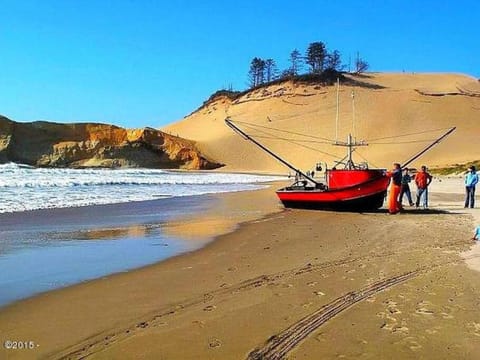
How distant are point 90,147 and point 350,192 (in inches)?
2678

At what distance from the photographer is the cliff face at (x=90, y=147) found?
78562 mm

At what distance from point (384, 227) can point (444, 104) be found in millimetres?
99362

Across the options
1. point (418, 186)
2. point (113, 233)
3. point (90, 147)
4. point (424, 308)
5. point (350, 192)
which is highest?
point (90, 147)

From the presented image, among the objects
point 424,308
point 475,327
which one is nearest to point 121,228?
point 424,308

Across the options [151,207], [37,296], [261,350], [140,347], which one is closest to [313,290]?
[261,350]

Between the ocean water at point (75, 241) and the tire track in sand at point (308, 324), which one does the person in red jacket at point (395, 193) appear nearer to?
the ocean water at point (75, 241)

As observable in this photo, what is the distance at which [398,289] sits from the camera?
7.53 meters

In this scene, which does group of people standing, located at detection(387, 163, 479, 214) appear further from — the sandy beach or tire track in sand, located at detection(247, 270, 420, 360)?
tire track in sand, located at detection(247, 270, 420, 360)

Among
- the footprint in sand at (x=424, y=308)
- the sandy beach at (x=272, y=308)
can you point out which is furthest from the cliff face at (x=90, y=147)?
the footprint in sand at (x=424, y=308)

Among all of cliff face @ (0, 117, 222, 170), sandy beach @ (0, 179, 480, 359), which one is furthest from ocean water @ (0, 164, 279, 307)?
cliff face @ (0, 117, 222, 170)

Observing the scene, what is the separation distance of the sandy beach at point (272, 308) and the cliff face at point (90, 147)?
236 ft

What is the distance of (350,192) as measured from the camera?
2008 centimetres

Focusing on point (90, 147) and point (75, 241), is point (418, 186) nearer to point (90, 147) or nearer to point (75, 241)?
point (75, 241)

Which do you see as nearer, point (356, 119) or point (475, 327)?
point (475, 327)
